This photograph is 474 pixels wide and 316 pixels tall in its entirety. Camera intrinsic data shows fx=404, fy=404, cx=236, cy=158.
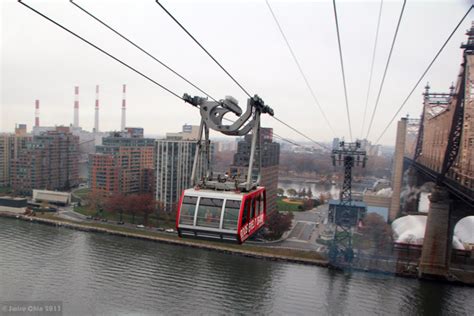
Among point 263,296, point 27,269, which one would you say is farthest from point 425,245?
point 27,269

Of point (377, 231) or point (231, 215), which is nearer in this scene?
point (231, 215)

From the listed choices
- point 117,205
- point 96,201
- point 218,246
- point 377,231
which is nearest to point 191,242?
point 218,246

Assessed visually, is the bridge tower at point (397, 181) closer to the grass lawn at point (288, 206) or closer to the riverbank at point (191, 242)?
the grass lawn at point (288, 206)

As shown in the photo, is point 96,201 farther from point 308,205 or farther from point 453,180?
point 453,180

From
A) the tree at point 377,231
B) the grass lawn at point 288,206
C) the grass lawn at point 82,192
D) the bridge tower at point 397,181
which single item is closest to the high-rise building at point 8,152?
the grass lawn at point 82,192

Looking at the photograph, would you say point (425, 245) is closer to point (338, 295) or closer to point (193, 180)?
point (338, 295)

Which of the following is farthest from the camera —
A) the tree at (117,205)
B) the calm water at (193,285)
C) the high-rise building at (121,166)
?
the high-rise building at (121,166)
